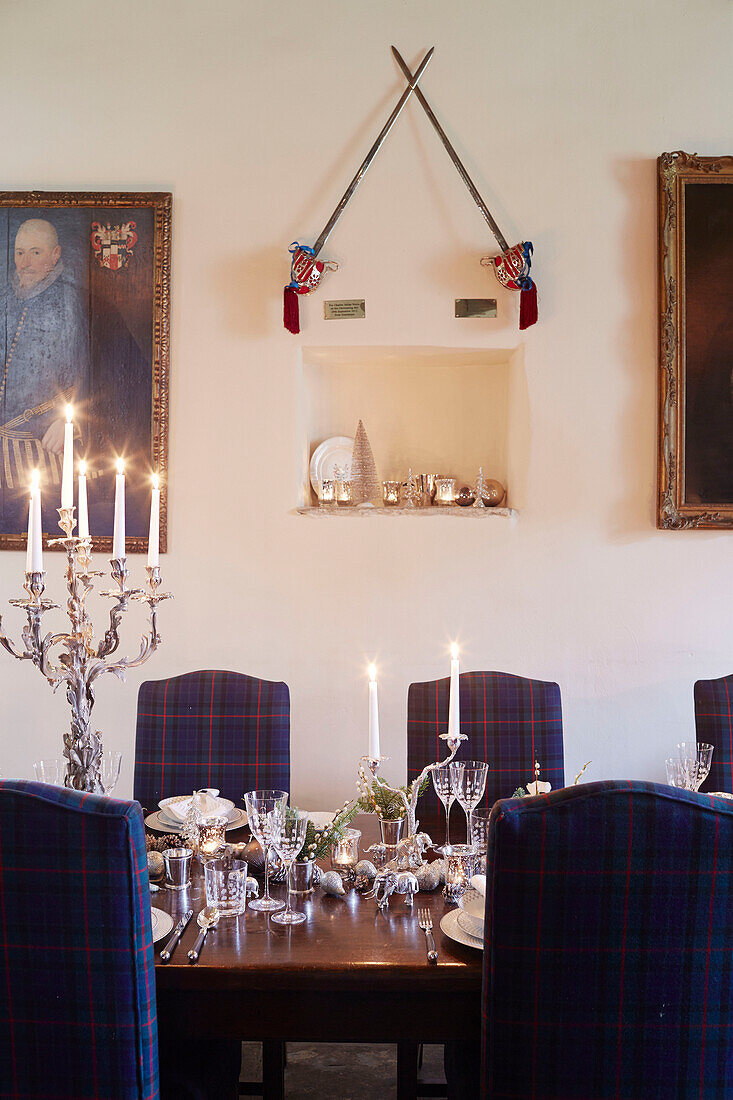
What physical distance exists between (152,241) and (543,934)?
8.40 feet

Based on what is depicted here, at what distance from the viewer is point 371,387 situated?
327cm

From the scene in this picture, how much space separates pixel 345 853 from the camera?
1715mm

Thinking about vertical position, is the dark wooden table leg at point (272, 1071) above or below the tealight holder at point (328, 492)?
below

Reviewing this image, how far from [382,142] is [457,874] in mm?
2323

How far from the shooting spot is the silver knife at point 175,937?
136cm

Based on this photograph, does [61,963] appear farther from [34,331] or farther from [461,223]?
[461,223]

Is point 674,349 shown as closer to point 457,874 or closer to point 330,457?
point 330,457

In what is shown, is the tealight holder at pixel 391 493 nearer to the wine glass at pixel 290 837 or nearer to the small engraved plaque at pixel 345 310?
the small engraved plaque at pixel 345 310

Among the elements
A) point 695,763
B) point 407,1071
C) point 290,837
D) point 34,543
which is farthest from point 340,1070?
point 34,543

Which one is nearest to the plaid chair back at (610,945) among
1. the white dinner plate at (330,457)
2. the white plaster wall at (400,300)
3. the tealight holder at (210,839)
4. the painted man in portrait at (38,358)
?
the tealight holder at (210,839)

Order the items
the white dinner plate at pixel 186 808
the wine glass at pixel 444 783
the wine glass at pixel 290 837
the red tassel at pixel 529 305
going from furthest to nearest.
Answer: the red tassel at pixel 529 305 < the white dinner plate at pixel 186 808 < the wine glass at pixel 444 783 < the wine glass at pixel 290 837

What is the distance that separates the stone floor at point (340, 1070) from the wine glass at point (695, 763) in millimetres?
955

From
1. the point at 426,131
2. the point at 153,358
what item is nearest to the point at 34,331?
the point at 153,358

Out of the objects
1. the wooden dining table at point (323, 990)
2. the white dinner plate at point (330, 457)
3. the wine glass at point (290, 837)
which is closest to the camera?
the wooden dining table at point (323, 990)
